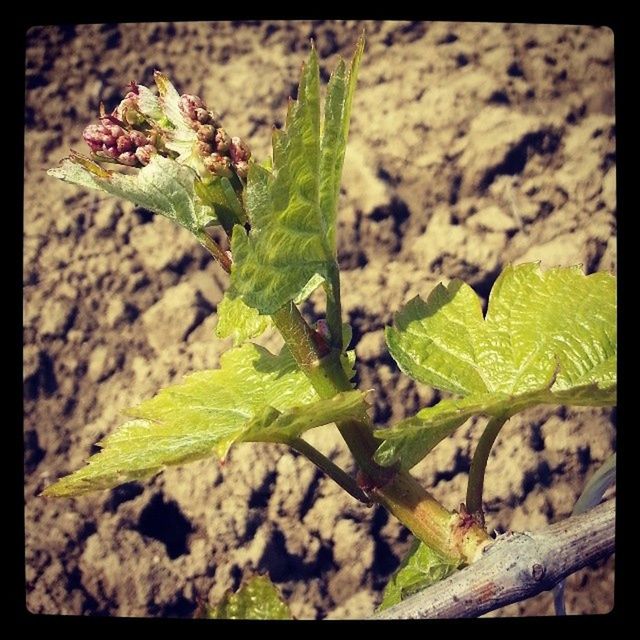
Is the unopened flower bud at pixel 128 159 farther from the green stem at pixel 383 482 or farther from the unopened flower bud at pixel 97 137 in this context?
the green stem at pixel 383 482

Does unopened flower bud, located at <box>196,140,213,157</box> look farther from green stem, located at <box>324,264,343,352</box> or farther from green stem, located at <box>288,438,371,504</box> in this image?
green stem, located at <box>288,438,371,504</box>

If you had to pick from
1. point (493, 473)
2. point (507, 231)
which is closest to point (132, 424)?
point (493, 473)

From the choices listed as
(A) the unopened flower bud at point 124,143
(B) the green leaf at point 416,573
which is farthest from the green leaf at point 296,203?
(B) the green leaf at point 416,573

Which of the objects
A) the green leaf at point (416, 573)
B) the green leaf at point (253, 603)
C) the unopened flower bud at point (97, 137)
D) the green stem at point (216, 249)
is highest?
the unopened flower bud at point (97, 137)

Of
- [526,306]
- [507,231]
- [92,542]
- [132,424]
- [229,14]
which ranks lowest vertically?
[92,542]

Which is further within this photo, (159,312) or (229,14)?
(159,312)

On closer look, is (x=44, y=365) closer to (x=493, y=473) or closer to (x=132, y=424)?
(x=132, y=424)
